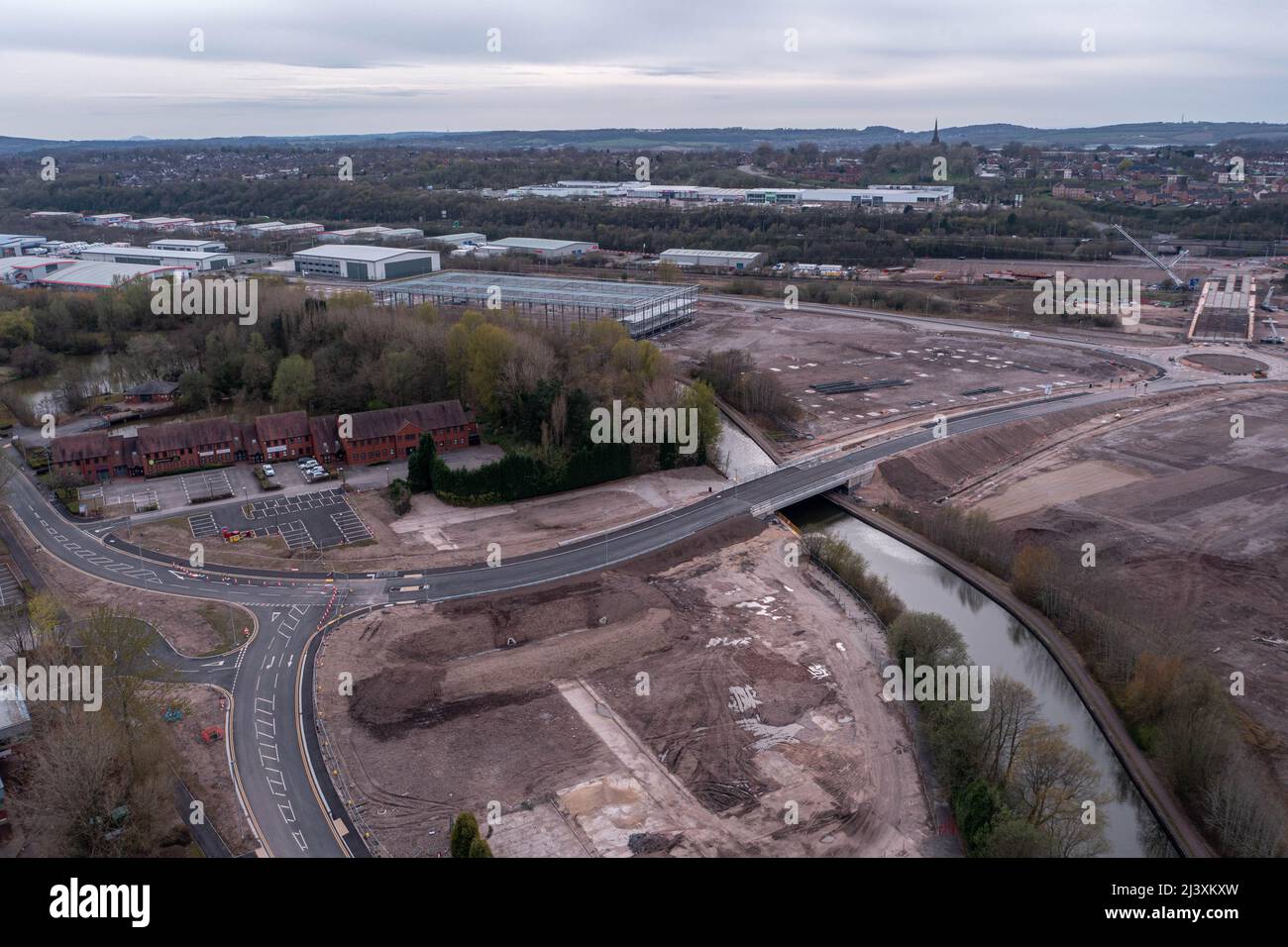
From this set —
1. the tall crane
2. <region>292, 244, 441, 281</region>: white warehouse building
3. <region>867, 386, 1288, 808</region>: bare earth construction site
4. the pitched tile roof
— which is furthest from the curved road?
the tall crane

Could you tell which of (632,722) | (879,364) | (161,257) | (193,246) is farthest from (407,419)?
(193,246)

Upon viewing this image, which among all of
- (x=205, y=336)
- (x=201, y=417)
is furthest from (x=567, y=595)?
(x=205, y=336)

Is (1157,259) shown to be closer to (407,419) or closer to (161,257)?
(407,419)

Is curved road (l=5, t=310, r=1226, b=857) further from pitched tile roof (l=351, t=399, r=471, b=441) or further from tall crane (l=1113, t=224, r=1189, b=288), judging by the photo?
tall crane (l=1113, t=224, r=1189, b=288)

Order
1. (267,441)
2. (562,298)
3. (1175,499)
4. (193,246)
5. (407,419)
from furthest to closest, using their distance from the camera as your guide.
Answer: (193,246) → (562,298) → (407,419) → (267,441) → (1175,499)

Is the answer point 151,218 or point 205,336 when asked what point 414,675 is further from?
point 151,218
